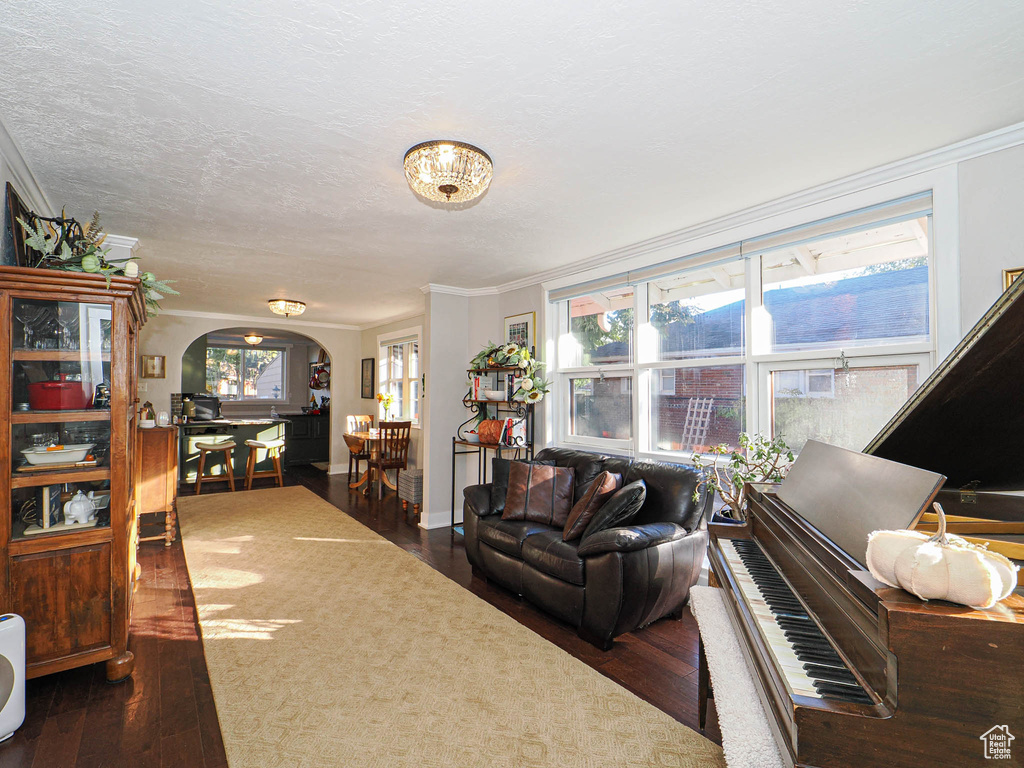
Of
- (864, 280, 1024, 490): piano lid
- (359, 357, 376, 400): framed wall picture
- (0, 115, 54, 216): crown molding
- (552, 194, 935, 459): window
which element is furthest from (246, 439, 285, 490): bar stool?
(864, 280, 1024, 490): piano lid

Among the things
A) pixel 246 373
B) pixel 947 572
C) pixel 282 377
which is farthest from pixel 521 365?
pixel 246 373

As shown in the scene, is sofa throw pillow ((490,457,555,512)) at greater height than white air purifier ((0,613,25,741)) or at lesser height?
greater

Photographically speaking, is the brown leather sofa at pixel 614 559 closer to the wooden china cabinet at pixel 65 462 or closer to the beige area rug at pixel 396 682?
the beige area rug at pixel 396 682

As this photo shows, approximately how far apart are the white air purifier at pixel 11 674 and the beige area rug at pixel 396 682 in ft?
2.23

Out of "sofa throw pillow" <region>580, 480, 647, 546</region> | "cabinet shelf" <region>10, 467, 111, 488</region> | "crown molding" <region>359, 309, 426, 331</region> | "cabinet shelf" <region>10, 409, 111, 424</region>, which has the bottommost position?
"sofa throw pillow" <region>580, 480, 647, 546</region>

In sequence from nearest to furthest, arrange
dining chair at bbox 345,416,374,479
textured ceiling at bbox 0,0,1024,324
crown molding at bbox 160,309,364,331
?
textured ceiling at bbox 0,0,1024,324
dining chair at bbox 345,416,374,479
crown molding at bbox 160,309,364,331

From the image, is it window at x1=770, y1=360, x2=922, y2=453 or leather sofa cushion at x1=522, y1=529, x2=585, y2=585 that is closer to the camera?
window at x1=770, y1=360, x2=922, y2=453

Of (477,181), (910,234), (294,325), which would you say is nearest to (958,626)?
A: (477,181)

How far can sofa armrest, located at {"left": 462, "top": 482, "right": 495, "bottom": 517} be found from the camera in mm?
3581

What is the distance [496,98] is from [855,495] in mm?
1746

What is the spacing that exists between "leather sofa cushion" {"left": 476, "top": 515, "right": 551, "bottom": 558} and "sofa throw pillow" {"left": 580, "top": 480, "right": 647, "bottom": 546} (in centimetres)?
46

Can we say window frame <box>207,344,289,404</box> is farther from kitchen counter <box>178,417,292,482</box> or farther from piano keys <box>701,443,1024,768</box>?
piano keys <box>701,443,1024,768</box>

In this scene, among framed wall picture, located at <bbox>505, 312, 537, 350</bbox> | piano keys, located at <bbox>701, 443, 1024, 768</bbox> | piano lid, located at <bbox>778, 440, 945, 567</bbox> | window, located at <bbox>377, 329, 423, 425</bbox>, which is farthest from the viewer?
window, located at <bbox>377, 329, 423, 425</bbox>

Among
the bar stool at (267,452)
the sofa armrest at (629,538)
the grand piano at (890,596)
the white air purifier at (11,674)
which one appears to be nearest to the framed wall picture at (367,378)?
the bar stool at (267,452)
